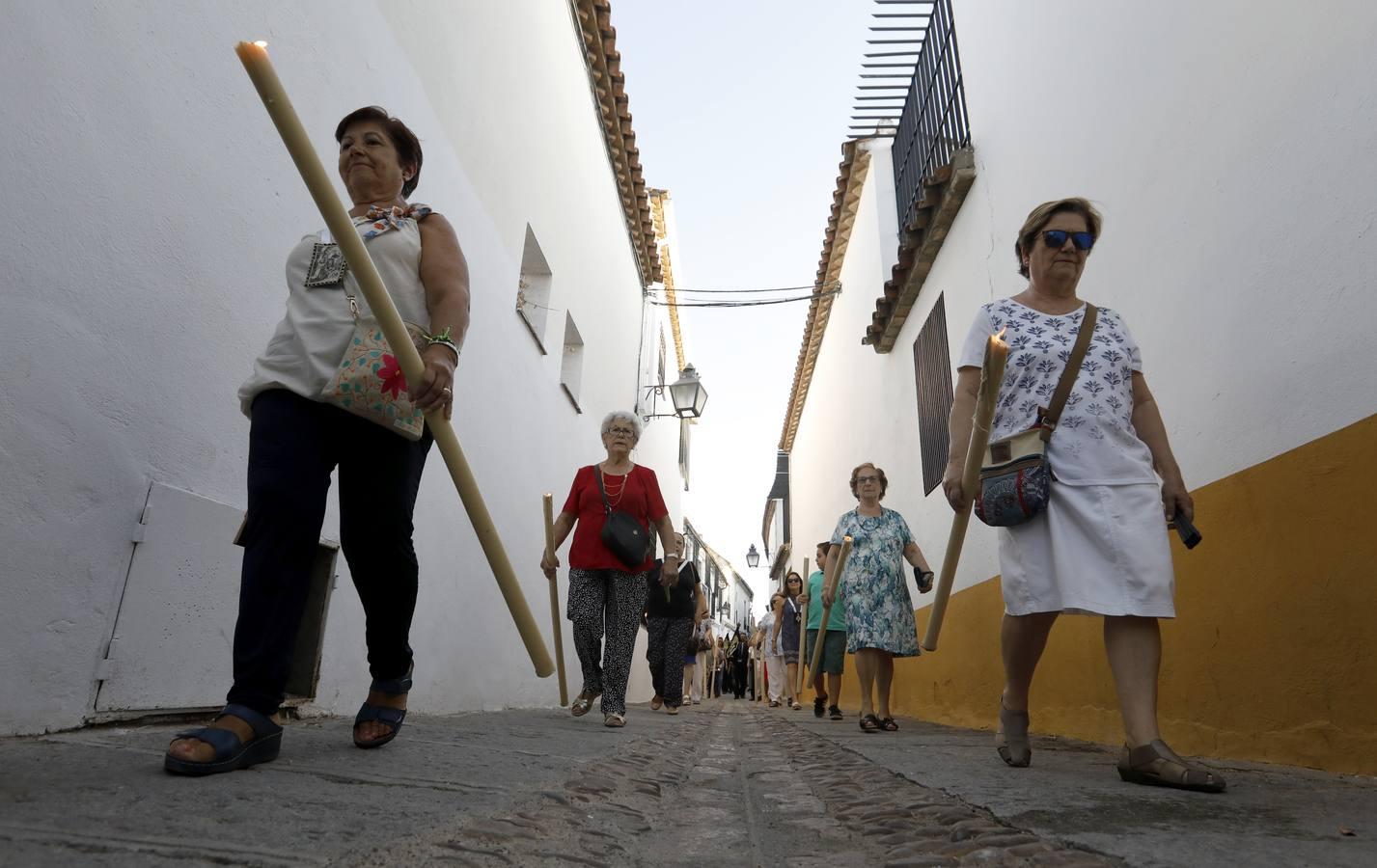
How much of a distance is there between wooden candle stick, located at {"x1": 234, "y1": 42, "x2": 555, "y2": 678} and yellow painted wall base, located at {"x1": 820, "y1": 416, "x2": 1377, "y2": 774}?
209cm

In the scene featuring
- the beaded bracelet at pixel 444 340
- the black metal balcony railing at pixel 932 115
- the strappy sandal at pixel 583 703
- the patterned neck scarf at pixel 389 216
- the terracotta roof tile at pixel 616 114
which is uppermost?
the terracotta roof tile at pixel 616 114

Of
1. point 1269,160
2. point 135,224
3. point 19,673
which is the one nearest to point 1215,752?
point 1269,160

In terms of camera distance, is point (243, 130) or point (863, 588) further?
point (863, 588)

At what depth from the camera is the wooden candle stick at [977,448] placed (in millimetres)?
2279

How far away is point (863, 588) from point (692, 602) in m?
2.20

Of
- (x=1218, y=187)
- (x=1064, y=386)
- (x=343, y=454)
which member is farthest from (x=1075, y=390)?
(x=343, y=454)

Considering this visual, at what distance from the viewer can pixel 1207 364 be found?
3.08 meters

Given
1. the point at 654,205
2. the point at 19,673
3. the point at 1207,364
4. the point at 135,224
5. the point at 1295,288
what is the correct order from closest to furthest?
1. the point at 19,673
2. the point at 135,224
3. the point at 1295,288
4. the point at 1207,364
5. the point at 654,205

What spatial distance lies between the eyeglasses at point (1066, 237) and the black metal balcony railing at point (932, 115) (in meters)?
4.31

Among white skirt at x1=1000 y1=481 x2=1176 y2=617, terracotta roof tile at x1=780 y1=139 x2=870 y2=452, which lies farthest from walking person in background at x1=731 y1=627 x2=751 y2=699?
white skirt at x1=1000 y1=481 x2=1176 y2=617

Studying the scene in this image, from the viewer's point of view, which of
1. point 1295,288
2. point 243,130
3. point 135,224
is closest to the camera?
point 135,224

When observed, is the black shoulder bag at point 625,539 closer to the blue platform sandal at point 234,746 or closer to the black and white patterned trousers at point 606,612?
the black and white patterned trousers at point 606,612

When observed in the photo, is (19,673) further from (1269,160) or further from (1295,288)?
(1269,160)

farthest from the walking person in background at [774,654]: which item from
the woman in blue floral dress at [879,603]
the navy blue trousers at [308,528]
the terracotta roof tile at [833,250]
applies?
the navy blue trousers at [308,528]
